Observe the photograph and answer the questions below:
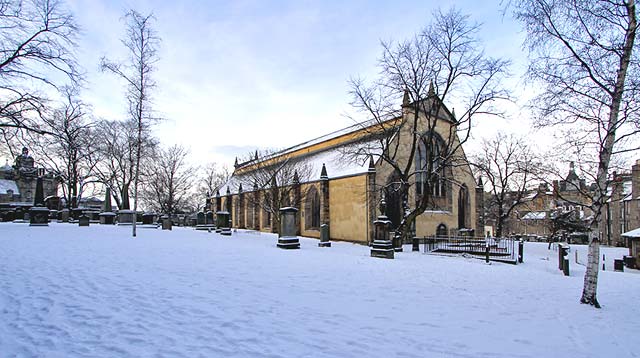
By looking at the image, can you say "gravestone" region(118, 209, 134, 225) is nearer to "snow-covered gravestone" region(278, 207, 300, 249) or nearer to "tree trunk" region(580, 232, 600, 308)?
"snow-covered gravestone" region(278, 207, 300, 249)

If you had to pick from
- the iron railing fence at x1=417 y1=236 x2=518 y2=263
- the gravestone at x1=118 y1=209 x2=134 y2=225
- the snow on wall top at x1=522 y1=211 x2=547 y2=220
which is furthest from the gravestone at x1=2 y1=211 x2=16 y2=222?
the snow on wall top at x1=522 y1=211 x2=547 y2=220

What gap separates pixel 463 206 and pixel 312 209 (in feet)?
43.0

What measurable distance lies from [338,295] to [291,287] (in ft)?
3.69

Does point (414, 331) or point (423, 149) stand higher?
point (423, 149)

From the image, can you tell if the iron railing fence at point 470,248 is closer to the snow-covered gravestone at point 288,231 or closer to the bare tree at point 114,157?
the snow-covered gravestone at point 288,231

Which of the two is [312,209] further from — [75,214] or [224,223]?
[75,214]

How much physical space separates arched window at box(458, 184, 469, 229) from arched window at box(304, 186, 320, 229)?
1215 cm

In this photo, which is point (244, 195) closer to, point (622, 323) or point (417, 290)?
point (417, 290)

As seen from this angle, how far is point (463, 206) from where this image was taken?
→ 101ft

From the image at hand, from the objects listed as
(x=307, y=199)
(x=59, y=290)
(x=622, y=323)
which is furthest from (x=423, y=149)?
(x=59, y=290)

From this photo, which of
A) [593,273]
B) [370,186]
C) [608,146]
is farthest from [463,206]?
[608,146]

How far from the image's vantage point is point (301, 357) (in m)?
4.16

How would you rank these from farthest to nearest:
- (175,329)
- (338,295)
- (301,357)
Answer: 1. (338,295)
2. (175,329)
3. (301,357)

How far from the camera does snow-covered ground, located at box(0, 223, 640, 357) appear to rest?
4410 mm
